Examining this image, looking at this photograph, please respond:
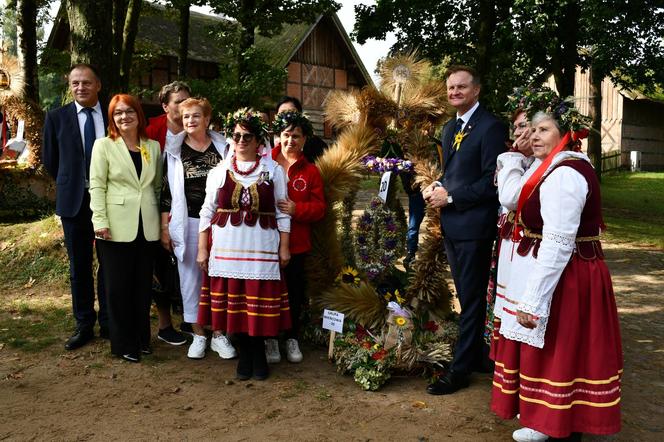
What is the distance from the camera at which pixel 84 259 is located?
4691 millimetres

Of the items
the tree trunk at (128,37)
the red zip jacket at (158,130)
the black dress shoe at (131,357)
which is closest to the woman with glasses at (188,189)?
the red zip jacket at (158,130)

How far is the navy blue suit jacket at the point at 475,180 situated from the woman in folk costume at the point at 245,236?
3.67 feet

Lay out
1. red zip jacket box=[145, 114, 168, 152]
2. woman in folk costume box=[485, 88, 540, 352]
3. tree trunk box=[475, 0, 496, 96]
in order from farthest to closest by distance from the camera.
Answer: tree trunk box=[475, 0, 496, 96], red zip jacket box=[145, 114, 168, 152], woman in folk costume box=[485, 88, 540, 352]

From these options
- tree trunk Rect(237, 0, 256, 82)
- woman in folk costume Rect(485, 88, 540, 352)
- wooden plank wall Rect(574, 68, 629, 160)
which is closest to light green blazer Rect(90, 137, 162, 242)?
woman in folk costume Rect(485, 88, 540, 352)

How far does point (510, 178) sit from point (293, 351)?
2.09 metres

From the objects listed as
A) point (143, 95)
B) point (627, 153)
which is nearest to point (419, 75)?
point (143, 95)

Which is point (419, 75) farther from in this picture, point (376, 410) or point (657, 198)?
point (657, 198)

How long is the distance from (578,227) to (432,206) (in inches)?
49.2

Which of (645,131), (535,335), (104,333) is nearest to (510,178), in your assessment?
(535,335)

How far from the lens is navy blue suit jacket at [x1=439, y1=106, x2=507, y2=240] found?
12.1ft

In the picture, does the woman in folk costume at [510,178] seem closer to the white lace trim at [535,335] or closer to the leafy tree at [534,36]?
the white lace trim at [535,335]

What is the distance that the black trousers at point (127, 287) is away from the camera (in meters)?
4.30

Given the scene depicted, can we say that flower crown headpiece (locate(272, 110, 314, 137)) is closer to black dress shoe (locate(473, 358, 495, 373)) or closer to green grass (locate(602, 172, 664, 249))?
black dress shoe (locate(473, 358, 495, 373))

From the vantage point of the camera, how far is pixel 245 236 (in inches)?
157
